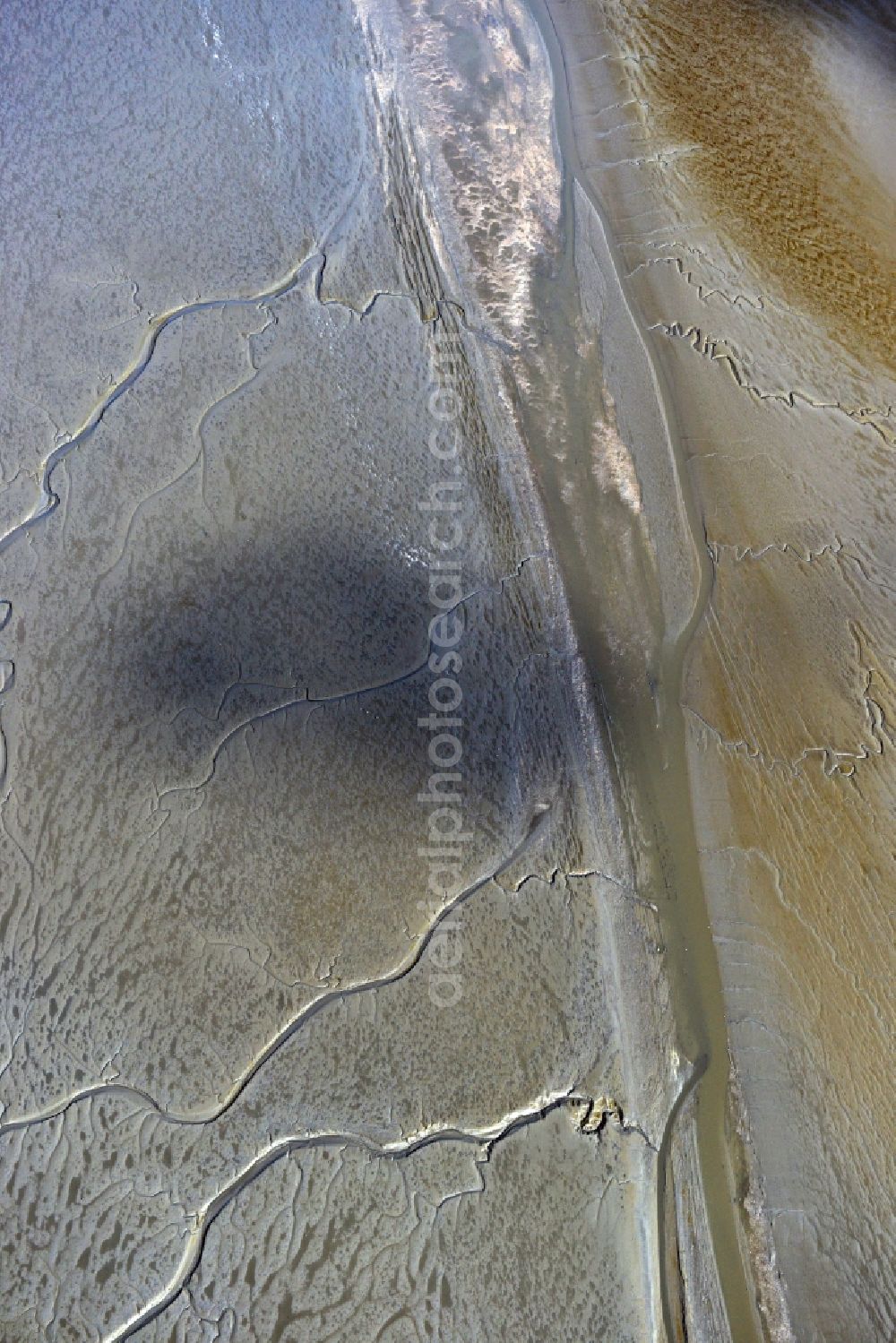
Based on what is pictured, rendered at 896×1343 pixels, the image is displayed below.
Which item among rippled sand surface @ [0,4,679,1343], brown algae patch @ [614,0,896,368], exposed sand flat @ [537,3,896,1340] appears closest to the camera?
rippled sand surface @ [0,4,679,1343]

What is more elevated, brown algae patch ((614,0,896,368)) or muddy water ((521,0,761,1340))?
brown algae patch ((614,0,896,368))

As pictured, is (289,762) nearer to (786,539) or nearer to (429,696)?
(429,696)

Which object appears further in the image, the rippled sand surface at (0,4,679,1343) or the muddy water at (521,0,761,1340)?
the muddy water at (521,0,761,1340)

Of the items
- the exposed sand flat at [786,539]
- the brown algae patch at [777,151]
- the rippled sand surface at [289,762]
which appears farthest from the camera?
the brown algae patch at [777,151]

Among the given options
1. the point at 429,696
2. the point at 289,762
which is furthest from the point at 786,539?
the point at 289,762

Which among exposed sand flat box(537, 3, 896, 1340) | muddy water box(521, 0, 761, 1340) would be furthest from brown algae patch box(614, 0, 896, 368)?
muddy water box(521, 0, 761, 1340)

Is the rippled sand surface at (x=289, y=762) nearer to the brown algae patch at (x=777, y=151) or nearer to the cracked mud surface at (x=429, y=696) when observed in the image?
the cracked mud surface at (x=429, y=696)

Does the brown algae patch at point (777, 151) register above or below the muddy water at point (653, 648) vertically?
above

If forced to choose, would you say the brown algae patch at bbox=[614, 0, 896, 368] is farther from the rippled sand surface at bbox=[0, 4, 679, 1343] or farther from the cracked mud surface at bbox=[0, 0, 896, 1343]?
the rippled sand surface at bbox=[0, 4, 679, 1343]

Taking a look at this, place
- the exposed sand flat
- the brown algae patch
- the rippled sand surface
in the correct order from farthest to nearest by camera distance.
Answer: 1. the brown algae patch
2. the exposed sand flat
3. the rippled sand surface

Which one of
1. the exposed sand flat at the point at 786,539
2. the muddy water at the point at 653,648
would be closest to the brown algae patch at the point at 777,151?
the exposed sand flat at the point at 786,539
